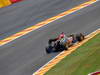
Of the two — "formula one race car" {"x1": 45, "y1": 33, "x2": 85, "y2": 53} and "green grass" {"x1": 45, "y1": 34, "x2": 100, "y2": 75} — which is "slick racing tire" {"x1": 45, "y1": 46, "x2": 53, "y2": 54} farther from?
"green grass" {"x1": 45, "y1": 34, "x2": 100, "y2": 75}

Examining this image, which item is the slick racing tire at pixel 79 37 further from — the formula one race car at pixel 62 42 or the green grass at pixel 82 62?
the green grass at pixel 82 62

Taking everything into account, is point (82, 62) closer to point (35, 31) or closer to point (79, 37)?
point (79, 37)

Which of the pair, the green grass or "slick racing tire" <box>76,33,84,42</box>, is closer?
the green grass

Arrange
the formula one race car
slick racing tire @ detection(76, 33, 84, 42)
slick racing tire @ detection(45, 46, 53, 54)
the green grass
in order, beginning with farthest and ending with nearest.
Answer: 1. slick racing tire @ detection(76, 33, 84, 42)
2. slick racing tire @ detection(45, 46, 53, 54)
3. the formula one race car
4. the green grass

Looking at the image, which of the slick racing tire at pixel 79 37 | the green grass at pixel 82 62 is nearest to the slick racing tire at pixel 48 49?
the slick racing tire at pixel 79 37

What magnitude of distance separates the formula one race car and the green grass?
93cm

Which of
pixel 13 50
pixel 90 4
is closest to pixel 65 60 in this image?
pixel 13 50

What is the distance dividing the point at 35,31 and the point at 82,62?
36.7ft

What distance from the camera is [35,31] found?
1249 inches

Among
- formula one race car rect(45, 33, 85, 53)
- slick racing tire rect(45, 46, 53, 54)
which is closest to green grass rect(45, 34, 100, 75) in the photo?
formula one race car rect(45, 33, 85, 53)

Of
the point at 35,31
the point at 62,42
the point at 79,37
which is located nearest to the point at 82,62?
the point at 62,42

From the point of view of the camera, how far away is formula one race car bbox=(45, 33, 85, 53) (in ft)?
82.3

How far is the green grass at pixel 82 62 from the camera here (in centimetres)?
1975

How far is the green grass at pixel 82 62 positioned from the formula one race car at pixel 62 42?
0.93 m
